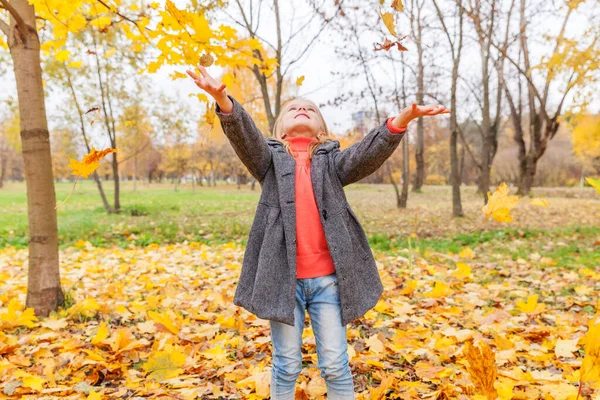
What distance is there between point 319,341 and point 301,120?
3.13ft

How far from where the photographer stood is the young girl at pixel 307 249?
168 cm

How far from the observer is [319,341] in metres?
1.75

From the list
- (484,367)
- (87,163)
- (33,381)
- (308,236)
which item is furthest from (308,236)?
(33,381)

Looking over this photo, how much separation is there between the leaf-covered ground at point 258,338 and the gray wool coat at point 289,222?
58 cm

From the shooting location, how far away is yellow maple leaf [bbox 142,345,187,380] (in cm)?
221

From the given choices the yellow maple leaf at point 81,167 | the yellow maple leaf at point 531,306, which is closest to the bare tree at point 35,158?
the yellow maple leaf at point 81,167

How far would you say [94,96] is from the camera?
11398 millimetres

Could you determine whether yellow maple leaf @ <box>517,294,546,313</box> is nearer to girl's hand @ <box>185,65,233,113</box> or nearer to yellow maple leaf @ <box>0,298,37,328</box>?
girl's hand @ <box>185,65,233,113</box>

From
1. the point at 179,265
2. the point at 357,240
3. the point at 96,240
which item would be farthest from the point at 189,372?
the point at 96,240

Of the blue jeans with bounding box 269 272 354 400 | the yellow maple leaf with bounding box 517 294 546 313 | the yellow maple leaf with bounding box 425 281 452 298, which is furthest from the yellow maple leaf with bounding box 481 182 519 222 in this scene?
the yellow maple leaf with bounding box 425 281 452 298

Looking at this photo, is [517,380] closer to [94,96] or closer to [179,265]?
[179,265]

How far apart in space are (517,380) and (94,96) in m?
12.0

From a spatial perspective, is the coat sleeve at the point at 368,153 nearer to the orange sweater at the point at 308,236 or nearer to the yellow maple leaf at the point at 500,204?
the orange sweater at the point at 308,236

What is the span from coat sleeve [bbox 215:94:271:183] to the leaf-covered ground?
42.7 inches
